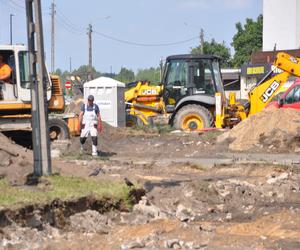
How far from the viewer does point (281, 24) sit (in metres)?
75.8

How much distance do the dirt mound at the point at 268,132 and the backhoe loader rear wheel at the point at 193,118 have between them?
10.5 ft

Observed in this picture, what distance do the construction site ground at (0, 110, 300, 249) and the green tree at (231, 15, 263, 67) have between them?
→ 6129cm

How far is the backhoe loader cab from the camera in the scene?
25062 millimetres

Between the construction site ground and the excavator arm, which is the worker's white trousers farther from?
the excavator arm

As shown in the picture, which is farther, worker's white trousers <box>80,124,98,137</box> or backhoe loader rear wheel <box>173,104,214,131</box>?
backhoe loader rear wheel <box>173,104,214,131</box>

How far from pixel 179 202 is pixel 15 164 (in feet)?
11.1

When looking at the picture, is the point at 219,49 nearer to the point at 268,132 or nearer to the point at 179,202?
the point at 268,132

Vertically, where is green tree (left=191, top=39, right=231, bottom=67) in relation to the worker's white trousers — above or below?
above

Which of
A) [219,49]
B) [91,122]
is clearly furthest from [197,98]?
[219,49]

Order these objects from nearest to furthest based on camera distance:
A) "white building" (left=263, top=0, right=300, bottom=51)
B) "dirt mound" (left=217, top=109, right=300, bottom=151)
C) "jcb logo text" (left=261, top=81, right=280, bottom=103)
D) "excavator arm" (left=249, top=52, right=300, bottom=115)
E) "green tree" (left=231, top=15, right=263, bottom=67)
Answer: "dirt mound" (left=217, top=109, right=300, bottom=151)
"excavator arm" (left=249, top=52, right=300, bottom=115)
"jcb logo text" (left=261, top=81, right=280, bottom=103)
"white building" (left=263, top=0, right=300, bottom=51)
"green tree" (left=231, top=15, right=263, bottom=67)

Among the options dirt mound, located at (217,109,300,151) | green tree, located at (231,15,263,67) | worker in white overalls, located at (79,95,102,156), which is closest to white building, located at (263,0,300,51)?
green tree, located at (231,15,263,67)

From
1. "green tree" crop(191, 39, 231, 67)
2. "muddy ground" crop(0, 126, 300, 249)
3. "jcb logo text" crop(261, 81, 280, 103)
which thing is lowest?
"muddy ground" crop(0, 126, 300, 249)

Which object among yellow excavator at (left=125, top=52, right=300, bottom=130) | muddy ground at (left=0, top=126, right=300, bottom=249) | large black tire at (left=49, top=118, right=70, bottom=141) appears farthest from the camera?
yellow excavator at (left=125, top=52, right=300, bottom=130)

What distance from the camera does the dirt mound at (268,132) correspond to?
66.8 feet
